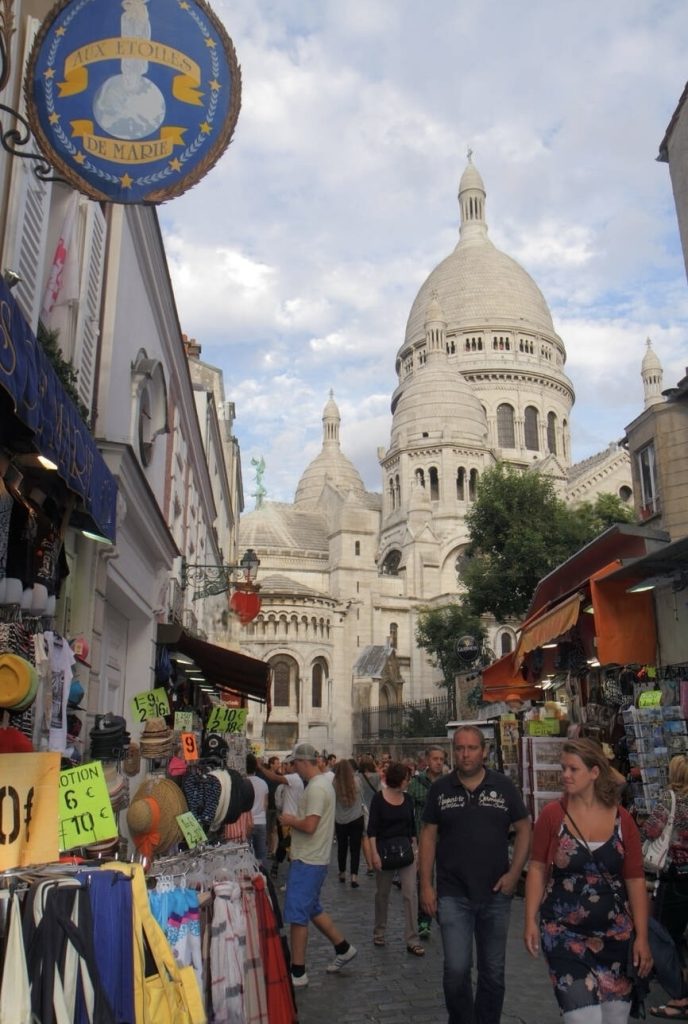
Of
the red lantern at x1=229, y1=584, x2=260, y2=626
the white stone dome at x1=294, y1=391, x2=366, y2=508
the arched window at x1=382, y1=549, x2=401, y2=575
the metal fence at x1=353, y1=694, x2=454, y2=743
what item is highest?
the white stone dome at x1=294, y1=391, x2=366, y2=508

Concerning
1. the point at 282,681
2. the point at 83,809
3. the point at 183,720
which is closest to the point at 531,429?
the point at 282,681

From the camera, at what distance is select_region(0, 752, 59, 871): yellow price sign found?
349 cm

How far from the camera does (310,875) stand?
6613 millimetres

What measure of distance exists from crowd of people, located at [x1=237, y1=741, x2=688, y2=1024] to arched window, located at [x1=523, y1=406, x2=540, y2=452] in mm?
68207

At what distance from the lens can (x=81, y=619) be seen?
304 inches

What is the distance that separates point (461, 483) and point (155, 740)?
2255 inches

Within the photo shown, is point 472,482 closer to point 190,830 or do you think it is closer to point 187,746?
point 187,746

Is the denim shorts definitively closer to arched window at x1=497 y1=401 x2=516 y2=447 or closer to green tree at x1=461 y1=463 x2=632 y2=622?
green tree at x1=461 y1=463 x2=632 y2=622

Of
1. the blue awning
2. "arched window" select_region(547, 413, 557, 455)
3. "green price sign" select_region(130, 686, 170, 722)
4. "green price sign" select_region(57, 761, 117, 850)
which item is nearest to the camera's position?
"green price sign" select_region(57, 761, 117, 850)

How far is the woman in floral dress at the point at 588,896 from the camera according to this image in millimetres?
3822

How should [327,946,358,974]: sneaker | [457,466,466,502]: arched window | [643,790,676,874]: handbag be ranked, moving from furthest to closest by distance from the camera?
[457,466,466,502]: arched window → [327,946,358,974]: sneaker → [643,790,676,874]: handbag

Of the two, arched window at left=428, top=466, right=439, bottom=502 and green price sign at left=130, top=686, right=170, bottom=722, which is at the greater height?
arched window at left=428, top=466, right=439, bottom=502

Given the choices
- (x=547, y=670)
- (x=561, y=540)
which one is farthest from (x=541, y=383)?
(x=547, y=670)

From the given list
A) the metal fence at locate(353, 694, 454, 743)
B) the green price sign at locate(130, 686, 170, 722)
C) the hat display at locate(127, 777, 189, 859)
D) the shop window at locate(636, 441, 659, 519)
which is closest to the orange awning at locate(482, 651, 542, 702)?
the shop window at locate(636, 441, 659, 519)
